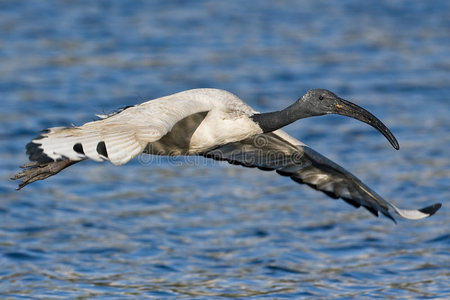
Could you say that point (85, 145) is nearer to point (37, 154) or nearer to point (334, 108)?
point (37, 154)

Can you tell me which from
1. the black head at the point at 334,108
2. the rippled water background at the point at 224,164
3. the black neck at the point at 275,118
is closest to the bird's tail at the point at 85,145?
the black neck at the point at 275,118

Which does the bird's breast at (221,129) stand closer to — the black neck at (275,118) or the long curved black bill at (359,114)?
the black neck at (275,118)

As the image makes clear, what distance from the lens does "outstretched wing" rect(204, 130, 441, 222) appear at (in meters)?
9.50

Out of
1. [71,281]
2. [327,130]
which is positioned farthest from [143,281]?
[327,130]

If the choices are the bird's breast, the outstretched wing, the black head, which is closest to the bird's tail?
the bird's breast

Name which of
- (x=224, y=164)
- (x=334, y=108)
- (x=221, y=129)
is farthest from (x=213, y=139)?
(x=224, y=164)

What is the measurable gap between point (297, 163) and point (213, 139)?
127 centimetres

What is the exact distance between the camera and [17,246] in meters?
11.4

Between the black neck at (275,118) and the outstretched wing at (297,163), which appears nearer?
the black neck at (275,118)

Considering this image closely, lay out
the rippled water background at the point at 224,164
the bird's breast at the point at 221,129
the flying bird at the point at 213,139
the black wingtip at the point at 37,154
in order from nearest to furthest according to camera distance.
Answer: the black wingtip at the point at 37,154, the flying bird at the point at 213,139, the bird's breast at the point at 221,129, the rippled water background at the point at 224,164

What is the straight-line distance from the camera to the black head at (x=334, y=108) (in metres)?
8.68

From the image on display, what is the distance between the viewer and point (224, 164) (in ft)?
48.1

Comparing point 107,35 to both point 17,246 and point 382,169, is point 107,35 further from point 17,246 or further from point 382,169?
point 17,246

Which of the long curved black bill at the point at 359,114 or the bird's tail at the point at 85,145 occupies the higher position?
the long curved black bill at the point at 359,114
